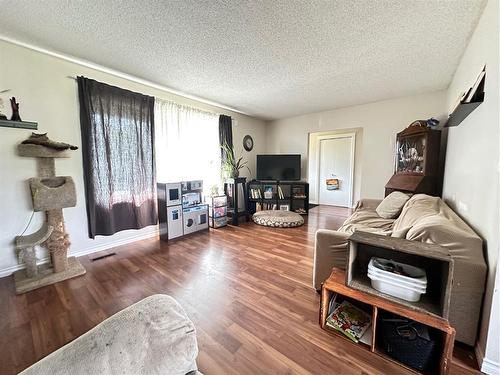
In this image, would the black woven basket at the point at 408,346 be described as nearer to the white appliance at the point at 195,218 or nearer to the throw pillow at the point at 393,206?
the throw pillow at the point at 393,206

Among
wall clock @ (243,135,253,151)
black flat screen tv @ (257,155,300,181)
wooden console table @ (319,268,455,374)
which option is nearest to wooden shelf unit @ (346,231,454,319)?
wooden console table @ (319,268,455,374)

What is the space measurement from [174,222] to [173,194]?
41cm

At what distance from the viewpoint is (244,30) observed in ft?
5.84

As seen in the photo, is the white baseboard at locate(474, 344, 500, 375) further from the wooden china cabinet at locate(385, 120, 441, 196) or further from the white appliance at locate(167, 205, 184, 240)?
the white appliance at locate(167, 205, 184, 240)

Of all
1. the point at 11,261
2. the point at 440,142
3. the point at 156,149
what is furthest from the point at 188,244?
the point at 440,142

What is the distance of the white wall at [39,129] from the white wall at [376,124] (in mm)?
3802

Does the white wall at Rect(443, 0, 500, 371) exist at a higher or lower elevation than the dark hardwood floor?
higher

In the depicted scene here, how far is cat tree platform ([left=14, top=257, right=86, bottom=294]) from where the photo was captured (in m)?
1.84

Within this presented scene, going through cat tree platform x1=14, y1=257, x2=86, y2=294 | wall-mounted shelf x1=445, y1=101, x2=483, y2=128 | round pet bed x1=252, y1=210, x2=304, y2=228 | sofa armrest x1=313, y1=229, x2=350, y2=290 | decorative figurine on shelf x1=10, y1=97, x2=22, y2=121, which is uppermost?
decorative figurine on shelf x1=10, y1=97, x2=22, y2=121

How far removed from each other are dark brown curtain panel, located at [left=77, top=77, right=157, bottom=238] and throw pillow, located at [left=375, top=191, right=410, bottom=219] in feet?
10.4

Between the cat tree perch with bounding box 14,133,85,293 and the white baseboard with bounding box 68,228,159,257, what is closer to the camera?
the cat tree perch with bounding box 14,133,85,293

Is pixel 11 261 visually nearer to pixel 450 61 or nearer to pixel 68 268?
pixel 68 268

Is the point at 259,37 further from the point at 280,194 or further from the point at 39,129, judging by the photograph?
the point at 280,194

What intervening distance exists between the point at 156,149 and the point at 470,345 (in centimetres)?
364
